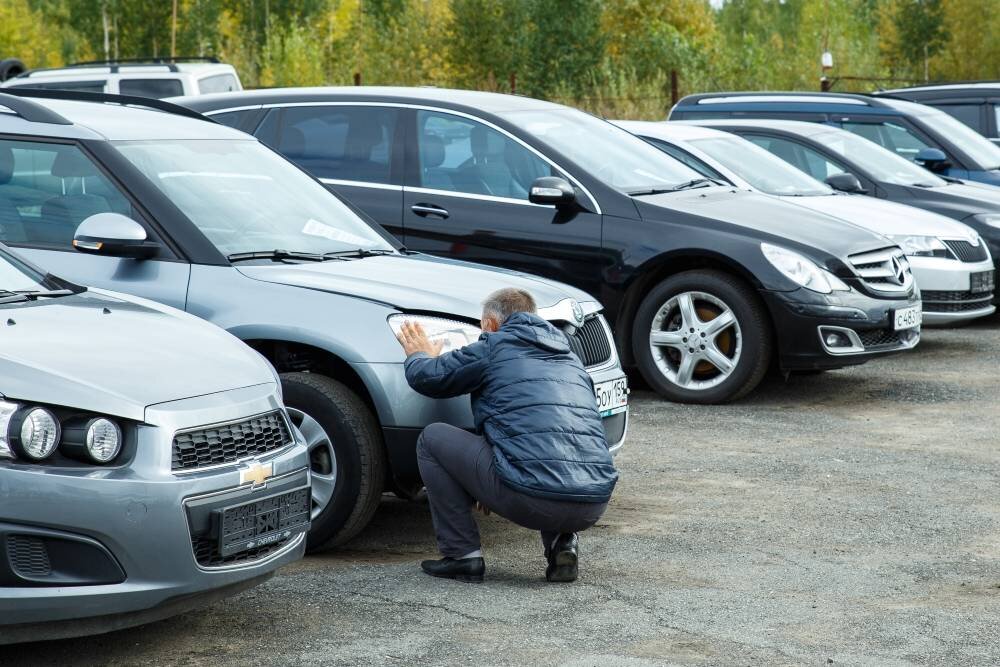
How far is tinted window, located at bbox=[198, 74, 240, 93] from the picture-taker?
19.7 meters

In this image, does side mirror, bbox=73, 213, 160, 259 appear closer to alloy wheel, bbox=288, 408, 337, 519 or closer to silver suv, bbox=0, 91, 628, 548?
silver suv, bbox=0, 91, 628, 548

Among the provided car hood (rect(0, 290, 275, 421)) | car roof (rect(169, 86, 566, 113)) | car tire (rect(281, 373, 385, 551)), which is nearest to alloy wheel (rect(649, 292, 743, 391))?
car roof (rect(169, 86, 566, 113))

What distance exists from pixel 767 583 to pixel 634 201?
3.88 meters

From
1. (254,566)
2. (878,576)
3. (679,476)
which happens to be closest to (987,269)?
(679,476)

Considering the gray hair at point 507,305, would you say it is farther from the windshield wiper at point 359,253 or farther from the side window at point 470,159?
the side window at point 470,159

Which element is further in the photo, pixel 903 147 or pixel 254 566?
pixel 903 147

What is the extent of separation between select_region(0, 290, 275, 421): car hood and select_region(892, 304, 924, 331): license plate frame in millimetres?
5265

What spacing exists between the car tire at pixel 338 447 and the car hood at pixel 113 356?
72 centimetres

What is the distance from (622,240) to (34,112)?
3.75 m

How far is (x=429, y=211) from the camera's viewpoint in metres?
9.02

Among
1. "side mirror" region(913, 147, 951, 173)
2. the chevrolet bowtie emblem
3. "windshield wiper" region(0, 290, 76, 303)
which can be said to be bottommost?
the chevrolet bowtie emblem

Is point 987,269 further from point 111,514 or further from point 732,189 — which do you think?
point 111,514

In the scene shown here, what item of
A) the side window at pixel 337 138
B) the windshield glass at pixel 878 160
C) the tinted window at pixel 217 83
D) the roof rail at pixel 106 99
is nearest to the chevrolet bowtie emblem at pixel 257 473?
the roof rail at pixel 106 99

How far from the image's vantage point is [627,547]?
5.98m
